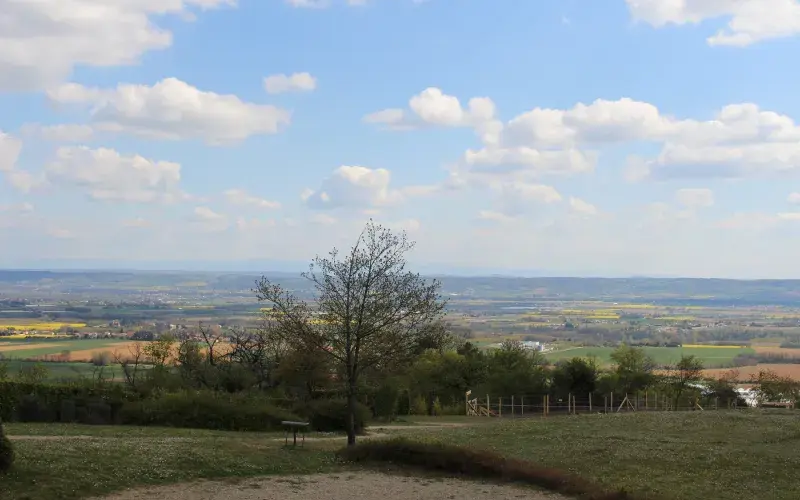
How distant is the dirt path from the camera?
1708cm

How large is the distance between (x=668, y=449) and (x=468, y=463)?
238 inches

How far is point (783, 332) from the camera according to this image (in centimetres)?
14812

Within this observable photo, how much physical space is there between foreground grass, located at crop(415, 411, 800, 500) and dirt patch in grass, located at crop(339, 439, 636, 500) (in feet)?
2.24

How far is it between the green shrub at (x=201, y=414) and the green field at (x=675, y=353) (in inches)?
2506

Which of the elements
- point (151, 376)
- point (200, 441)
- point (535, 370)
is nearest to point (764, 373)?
point (535, 370)

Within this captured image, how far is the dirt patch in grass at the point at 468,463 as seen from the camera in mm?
19312

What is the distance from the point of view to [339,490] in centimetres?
1820

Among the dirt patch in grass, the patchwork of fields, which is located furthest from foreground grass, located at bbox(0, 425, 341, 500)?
the patchwork of fields

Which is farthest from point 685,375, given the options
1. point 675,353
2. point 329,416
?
point 675,353

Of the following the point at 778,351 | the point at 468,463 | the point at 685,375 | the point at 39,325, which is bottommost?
the point at 778,351

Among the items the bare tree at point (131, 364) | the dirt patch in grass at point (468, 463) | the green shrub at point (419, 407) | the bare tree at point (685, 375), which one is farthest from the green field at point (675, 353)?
the dirt patch in grass at point (468, 463)

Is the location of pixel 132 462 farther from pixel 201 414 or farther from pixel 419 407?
pixel 419 407

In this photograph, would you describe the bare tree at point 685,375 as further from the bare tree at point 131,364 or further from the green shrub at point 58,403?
the green shrub at point 58,403

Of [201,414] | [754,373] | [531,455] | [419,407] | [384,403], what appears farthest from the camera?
[754,373]
